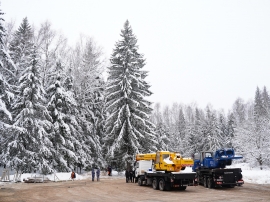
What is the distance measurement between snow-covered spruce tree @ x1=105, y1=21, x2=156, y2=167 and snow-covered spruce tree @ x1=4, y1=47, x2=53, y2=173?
798cm

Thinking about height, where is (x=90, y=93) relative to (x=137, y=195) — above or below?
above

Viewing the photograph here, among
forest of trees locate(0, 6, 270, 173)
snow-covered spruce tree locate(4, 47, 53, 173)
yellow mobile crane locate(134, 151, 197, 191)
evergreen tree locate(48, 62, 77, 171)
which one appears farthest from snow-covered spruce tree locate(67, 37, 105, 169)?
yellow mobile crane locate(134, 151, 197, 191)

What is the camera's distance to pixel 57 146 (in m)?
32.0

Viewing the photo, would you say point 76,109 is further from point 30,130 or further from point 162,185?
point 162,185

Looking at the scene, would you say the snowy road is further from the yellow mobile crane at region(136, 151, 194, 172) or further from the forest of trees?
the forest of trees

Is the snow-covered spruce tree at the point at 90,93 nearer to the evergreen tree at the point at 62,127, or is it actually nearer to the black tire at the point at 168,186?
the evergreen tree at the point at 62,127

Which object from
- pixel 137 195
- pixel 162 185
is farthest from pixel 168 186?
pixel 137 195

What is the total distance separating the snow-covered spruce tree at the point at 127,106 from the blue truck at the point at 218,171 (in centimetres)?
987

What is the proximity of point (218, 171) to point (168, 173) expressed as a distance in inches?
164

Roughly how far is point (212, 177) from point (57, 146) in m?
18.9

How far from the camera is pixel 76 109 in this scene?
37906 mm

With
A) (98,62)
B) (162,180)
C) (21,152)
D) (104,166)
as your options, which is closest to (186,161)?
(162,180)

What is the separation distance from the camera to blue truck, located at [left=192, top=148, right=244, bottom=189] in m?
20.9

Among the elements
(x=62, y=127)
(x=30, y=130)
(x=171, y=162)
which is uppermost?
(x=62, y=127)
